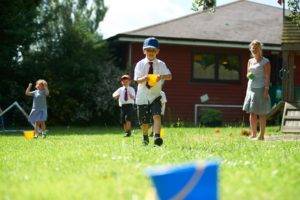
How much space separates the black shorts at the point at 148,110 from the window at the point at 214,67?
14.1 m

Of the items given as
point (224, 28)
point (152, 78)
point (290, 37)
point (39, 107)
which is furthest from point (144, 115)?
point (224, 28)

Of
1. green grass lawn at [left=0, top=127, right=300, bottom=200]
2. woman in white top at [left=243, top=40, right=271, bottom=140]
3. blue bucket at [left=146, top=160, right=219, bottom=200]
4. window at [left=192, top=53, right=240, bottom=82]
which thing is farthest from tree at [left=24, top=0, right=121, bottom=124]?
blue bucket at [left=146, top=160, right=219, bottom=200]

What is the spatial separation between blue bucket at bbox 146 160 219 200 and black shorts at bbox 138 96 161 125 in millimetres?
5373

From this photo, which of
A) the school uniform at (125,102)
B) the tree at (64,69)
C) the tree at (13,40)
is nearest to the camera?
the school uniform at (125,102)

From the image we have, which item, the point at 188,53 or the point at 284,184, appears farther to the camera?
the point at 188,53

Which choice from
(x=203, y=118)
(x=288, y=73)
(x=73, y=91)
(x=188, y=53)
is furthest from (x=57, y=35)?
(x=288, y=73)

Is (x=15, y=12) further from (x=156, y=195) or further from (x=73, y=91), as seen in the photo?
(x=156, y=195)

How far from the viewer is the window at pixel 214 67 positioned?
22766 millimetres

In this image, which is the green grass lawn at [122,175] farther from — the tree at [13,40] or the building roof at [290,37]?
the tree at [13,40]

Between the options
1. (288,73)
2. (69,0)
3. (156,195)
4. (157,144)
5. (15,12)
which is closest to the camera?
(156,195)

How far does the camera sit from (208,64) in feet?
74.7

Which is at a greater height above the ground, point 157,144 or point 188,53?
point 188,53

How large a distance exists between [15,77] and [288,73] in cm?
1027

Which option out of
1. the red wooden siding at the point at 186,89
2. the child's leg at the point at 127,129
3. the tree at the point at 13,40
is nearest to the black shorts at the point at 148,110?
the child's leg at the point at 127,129
